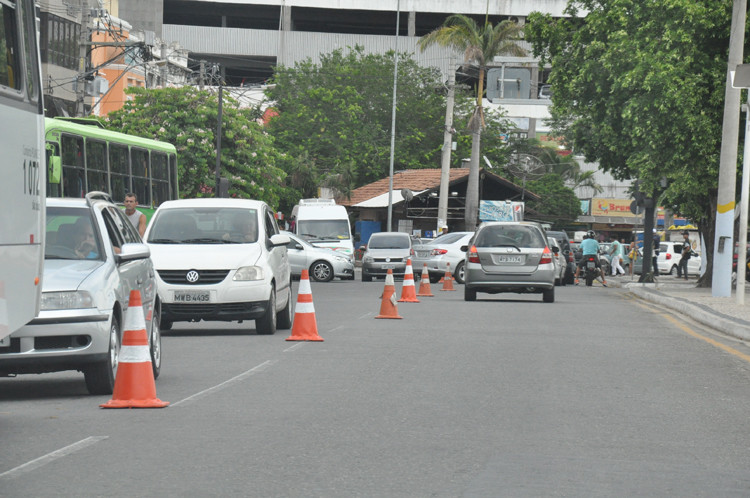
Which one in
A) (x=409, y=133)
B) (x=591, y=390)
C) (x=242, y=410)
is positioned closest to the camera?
(x=242, y=410)

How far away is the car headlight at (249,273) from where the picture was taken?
16.9 m

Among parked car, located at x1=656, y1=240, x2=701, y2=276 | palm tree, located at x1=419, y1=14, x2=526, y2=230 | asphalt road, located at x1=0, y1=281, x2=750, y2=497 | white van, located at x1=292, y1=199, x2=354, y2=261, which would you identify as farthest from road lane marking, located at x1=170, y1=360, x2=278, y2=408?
parked car, located at x1=656, y1=240, x2=701, y2=276

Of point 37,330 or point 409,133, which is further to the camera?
point 409,133

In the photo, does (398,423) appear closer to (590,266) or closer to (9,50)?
(9,50)

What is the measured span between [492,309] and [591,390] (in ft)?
41.6

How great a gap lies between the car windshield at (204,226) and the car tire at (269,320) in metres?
0.93

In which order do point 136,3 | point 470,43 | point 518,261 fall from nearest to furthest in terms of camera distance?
point 518,261 → point 470,43 → point 136,3

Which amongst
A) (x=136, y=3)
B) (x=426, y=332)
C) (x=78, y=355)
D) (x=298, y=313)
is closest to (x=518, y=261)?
(x=426, y=332)

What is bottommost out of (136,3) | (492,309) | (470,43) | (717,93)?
(492,309)

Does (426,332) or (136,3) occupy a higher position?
(136,3)

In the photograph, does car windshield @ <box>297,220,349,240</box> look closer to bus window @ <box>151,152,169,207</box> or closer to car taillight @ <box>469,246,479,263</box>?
bus window @ <box>151,152,169,207</box>

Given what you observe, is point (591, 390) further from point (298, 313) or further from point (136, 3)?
point (136, 3)

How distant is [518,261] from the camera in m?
26.7

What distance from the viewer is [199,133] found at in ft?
191
